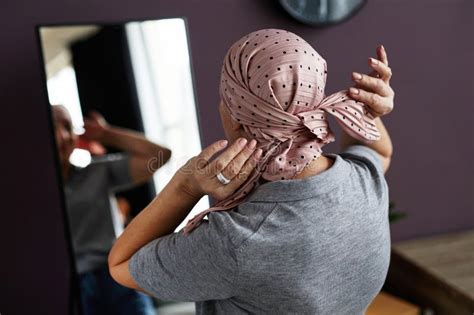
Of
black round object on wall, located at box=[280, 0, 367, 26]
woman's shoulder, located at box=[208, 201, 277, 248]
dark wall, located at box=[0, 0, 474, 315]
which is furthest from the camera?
black round object on wall, located at box=[280, 0, 367, 26]

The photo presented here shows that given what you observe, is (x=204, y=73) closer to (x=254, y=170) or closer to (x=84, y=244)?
(x=84, y=244)

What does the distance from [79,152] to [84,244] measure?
0.28 m

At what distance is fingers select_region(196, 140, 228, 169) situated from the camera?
0.82 metres

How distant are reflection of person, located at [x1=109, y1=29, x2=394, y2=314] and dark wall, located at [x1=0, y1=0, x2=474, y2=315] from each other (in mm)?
889

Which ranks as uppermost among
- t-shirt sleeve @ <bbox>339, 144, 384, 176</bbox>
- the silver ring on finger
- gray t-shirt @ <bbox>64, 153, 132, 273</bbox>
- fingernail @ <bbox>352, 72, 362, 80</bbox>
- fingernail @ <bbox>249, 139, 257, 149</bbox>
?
fingernail @ <bbox>352, 72, 362, 80</bbox>

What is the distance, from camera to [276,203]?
838mm

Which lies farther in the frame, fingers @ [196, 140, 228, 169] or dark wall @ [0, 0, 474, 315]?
dark wall @ [0, 0, 474, 315]

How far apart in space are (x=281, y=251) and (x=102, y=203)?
A: 894 millimetres

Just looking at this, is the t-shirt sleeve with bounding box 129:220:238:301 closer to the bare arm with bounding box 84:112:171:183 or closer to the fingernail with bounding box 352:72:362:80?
the fingernail with bounding box 352:72:362:80

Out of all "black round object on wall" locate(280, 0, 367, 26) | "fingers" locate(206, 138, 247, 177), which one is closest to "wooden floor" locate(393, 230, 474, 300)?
"black round object on wall" locate(280, 0, 367, 26)

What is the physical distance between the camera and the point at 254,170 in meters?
0.87

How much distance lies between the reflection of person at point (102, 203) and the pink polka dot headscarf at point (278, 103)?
29.5 inches

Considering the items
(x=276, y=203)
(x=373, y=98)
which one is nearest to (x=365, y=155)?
(x=373, y=98)

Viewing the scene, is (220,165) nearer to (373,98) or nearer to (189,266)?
(189,266)
